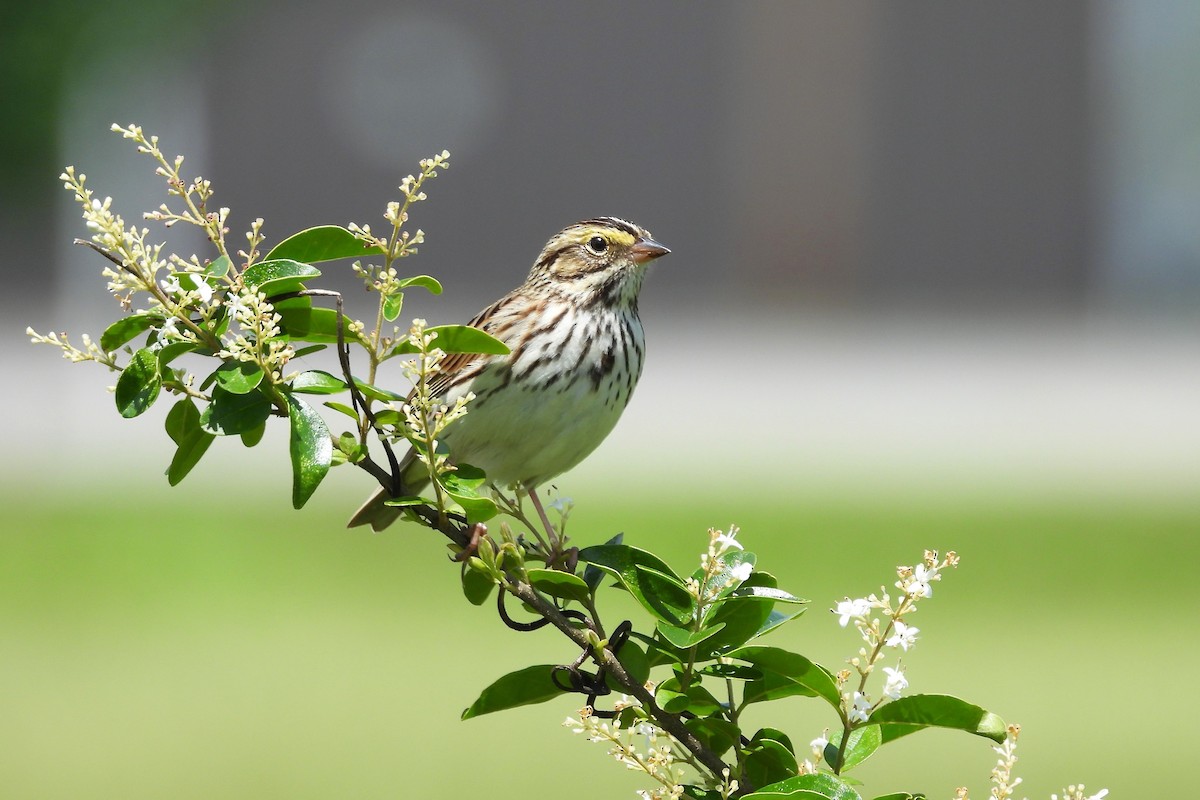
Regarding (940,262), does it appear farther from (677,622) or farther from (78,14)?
(677,622)

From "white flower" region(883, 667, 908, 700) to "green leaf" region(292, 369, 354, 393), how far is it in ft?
1.60

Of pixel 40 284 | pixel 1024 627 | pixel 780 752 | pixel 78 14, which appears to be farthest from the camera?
pixel 40 284

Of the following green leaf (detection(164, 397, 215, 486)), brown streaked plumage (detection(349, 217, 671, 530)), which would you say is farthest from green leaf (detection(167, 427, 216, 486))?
brown streaked plumage (detection(349, 217, 671, 530))

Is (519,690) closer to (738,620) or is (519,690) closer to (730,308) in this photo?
(738,620)

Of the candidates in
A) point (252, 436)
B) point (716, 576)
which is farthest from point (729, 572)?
point (252, 436)

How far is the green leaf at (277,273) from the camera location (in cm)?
149

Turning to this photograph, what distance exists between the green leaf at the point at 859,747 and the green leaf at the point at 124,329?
0.66 meters

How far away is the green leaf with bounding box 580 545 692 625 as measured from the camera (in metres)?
1.49

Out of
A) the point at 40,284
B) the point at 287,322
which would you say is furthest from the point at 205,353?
the point at 40,284

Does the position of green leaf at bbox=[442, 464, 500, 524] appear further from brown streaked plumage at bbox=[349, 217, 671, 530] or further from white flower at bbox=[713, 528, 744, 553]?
brown streaked plumage at bbox=[349, 217, 671, 530]

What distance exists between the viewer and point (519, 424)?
2.78 m

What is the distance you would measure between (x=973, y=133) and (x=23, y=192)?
380 inches

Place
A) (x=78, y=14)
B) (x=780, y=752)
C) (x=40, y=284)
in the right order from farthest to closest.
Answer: (x=40, y=284), (x=78, y=14), (x=780, y=752)

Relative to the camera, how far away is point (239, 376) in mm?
1459
